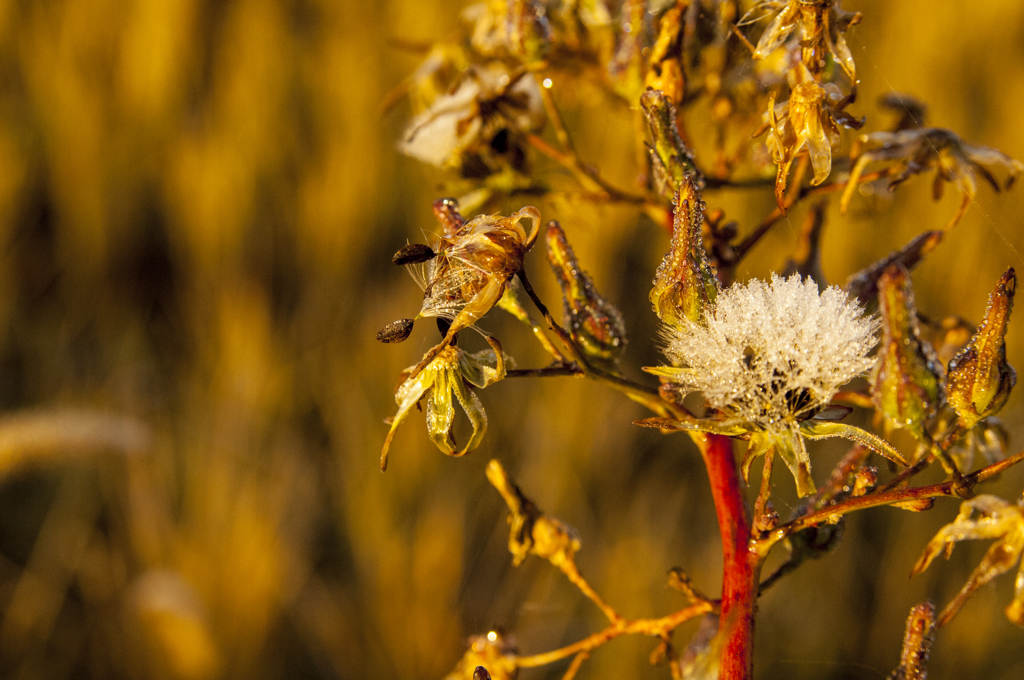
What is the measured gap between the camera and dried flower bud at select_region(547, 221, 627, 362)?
34 cm

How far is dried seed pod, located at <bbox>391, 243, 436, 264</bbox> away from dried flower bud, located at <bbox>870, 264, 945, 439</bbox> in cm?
18

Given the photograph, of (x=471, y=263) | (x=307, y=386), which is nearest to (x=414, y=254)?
(x=471, y=263)

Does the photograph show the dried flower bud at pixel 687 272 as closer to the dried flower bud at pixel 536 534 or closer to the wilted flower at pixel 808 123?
the wilted flower at pixel 808 123

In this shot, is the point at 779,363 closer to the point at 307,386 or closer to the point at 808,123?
the point at 808,123

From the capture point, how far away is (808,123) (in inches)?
12.4

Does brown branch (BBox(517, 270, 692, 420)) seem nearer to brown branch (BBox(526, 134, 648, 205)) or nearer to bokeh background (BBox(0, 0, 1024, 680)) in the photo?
brown branch (BBox(526, 134, 648, 205))

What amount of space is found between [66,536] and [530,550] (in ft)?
3.45

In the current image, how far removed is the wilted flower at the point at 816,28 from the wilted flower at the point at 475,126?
18 centimetres

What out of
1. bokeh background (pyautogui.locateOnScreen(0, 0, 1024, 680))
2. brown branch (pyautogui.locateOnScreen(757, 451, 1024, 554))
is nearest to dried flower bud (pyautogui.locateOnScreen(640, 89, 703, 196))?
brown branch (pyautogui.locateOnScreen(757, 451, 1024, 554))

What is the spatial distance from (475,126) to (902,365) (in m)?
0.32

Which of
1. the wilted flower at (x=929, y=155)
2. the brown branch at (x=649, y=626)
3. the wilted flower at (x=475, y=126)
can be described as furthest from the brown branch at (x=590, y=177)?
the brown branch at (x=649, y=626)

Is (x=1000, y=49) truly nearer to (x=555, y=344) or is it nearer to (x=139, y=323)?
(x=555, y=344)

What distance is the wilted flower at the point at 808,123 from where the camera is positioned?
0.31 m

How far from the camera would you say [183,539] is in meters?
1.15
